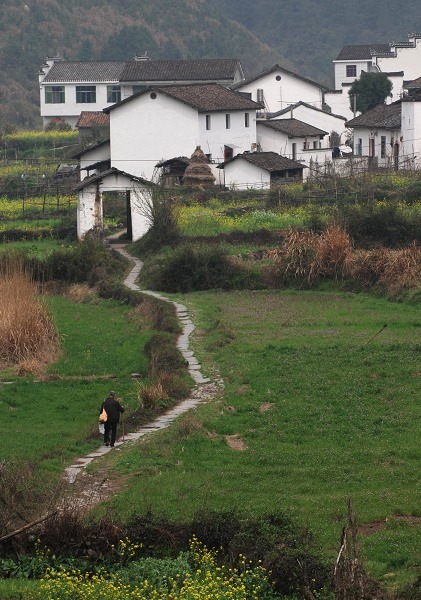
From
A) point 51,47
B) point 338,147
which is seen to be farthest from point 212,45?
point 338,147

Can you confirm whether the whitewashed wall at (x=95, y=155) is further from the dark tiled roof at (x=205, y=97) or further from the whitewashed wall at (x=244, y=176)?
the whitewashed wall at (x=244, y=176)

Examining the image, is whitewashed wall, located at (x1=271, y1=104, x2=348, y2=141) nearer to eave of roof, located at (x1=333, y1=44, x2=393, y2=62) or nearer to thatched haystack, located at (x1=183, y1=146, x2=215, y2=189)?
thatched haystack, located at (x1=183, y1=146, x2=215, y2=189)

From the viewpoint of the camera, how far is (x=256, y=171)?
55656mm

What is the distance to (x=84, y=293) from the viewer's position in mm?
34969

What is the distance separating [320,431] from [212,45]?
115m

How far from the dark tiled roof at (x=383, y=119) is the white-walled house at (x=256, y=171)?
830cm

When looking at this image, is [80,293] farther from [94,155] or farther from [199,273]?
[94,155]

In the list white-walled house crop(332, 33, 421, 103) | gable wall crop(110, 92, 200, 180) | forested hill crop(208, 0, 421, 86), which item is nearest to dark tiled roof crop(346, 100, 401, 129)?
gable wall crop(110, 92, 200, 180)

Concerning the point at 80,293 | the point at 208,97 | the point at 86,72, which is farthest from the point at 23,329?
the point at 86,72

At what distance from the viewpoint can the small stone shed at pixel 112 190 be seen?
144ft

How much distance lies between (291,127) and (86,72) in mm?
27542

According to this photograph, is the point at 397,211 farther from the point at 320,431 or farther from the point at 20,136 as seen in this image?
the point at 20,136

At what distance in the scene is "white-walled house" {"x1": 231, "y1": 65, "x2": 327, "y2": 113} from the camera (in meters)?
81.2

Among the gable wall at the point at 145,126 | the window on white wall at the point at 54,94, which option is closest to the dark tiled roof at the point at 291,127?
the gable wall at the point at 145,126
